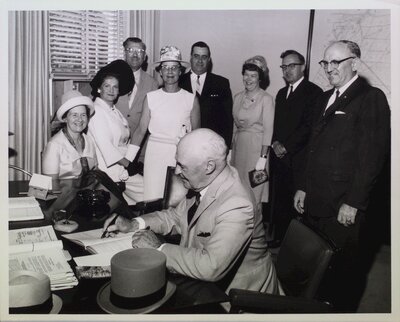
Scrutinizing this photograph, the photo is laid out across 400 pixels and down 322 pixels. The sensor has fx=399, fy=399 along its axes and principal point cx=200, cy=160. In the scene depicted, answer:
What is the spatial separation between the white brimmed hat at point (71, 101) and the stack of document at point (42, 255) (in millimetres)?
996

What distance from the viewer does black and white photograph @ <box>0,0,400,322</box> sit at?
133 centimetres

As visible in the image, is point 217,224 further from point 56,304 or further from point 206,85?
point 206,85

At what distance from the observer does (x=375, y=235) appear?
6.79 ft

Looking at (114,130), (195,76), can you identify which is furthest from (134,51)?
(114,130)

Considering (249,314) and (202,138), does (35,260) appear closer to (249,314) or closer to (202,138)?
(202,138)

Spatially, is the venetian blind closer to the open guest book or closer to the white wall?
the white wall

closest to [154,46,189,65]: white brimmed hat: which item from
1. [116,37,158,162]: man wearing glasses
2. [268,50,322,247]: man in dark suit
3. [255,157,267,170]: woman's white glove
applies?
[116,37,158,162]: man wearing glasses

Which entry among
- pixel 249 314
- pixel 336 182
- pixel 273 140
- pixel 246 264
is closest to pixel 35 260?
pixel 246 264

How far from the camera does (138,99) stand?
2.65 meters

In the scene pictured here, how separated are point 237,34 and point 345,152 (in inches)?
35.0

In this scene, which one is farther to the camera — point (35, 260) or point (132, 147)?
point (132, 147)

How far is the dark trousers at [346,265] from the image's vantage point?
2.19 m

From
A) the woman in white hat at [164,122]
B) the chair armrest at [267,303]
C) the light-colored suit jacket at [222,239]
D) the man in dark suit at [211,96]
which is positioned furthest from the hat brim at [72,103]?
the chair armrest at [267,303]

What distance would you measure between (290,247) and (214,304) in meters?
0.51
